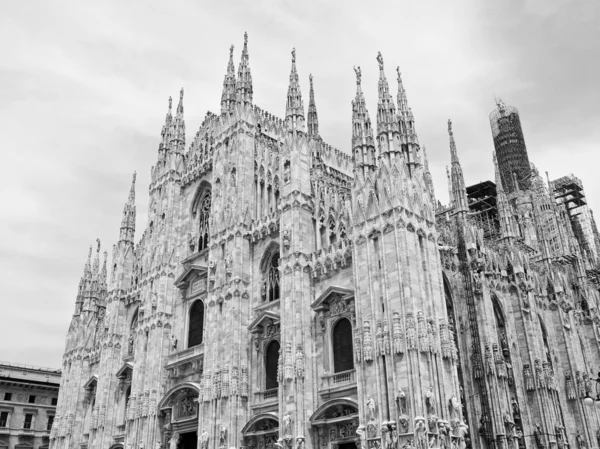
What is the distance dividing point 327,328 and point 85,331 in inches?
1052

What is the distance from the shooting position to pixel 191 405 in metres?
35.8

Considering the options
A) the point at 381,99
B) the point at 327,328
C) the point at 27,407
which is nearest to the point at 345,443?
the point at 327,328

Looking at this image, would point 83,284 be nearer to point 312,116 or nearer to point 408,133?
point 312,116

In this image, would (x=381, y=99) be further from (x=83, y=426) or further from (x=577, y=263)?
(x=83, y=426)

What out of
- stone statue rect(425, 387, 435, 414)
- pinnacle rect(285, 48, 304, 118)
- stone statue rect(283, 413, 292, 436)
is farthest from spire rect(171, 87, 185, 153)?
stone statue rect(425, 387, 435, 414)

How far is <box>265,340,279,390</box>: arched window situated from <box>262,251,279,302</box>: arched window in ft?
8.62

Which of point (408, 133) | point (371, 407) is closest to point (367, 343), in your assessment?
point (371, 407)

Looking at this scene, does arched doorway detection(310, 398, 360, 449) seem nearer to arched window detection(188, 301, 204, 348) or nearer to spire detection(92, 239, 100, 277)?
arched window detection(188, 301, 204, 348)

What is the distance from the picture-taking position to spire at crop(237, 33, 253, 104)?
40.4 metres

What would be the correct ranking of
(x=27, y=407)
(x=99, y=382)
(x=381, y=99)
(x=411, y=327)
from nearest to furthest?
(x=411, y=327) < (x=381, y=99) < (x=99, y=382) < (x=27, y=407)

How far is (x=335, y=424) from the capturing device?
1087 inches

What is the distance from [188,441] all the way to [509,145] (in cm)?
5518

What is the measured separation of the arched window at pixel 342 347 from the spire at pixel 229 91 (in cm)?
1844

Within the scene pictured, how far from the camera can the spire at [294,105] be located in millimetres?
35550
